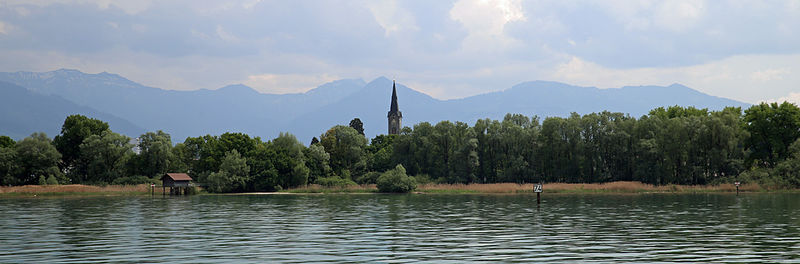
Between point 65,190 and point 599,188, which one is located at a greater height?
point 65,190

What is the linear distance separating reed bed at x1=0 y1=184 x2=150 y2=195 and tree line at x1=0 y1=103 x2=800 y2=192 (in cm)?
669

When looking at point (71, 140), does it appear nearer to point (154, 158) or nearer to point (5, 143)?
point (5, 143)

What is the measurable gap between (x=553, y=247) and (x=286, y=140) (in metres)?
92.7

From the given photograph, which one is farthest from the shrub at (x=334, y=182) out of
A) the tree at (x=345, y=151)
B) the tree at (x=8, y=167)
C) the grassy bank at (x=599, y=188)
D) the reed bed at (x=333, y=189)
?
the tree at (x=8, y=167)

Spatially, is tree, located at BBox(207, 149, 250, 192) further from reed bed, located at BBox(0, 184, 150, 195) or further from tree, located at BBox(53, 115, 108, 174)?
tree, located at BBox(53, 115, 108, 174)

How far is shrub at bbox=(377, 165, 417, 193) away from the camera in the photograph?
346 ft

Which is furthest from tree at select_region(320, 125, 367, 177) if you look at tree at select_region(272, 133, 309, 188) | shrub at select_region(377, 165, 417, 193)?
shrub at select_region(377, 165, 417, 193)

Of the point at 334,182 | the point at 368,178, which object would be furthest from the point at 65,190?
the point at 368,178

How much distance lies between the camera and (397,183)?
105188 millimetres

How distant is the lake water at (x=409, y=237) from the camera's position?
26.1m

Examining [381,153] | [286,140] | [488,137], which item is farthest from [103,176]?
[488,137]

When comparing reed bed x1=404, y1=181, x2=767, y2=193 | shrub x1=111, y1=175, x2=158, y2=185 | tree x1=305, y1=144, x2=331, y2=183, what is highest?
tree x1=305, y1=144, x2=331, y2=183

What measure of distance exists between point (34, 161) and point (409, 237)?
97105mm

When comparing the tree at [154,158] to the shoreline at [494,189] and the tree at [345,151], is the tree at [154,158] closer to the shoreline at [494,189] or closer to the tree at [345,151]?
the shoreline at [494,189]
